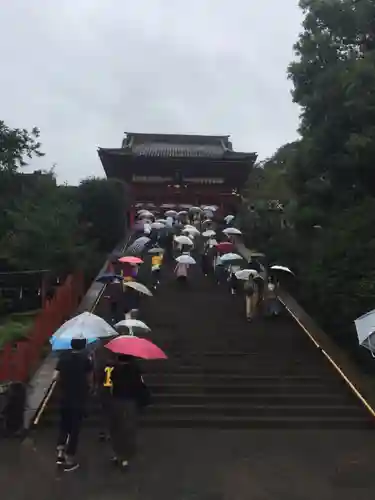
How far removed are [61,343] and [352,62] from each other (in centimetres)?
932

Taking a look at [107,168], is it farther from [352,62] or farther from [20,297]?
[352,62]

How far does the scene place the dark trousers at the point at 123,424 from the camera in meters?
6.83

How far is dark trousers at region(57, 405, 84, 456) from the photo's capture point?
7012mm

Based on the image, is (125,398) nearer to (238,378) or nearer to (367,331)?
(367,331)

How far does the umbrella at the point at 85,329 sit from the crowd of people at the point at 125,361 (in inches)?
11.6

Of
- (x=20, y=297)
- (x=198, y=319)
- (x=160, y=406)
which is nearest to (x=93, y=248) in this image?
(x=20, y=297)

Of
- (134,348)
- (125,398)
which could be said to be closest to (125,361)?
(134,348)

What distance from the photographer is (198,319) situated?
50.9ft

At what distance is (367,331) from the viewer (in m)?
8.51

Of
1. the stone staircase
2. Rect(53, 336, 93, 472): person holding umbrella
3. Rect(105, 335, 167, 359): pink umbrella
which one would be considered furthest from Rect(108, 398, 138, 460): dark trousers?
the stone staircase

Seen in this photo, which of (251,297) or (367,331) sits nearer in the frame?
(367,331)

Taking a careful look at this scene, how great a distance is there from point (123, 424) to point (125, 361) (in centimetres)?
67

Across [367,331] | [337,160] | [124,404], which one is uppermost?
[337,160]

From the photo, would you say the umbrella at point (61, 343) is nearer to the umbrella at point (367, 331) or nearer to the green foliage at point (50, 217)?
the umbrella at point (367, 331)
